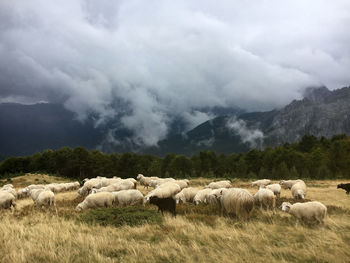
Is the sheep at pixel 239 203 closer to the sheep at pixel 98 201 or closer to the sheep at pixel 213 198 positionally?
the sheep at pixel 213 198

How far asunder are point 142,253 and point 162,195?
7.59 m

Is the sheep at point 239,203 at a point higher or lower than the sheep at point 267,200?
higher

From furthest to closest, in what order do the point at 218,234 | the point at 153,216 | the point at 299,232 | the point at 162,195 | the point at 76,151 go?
the point at 76,151 → the point at 162,195 → the point at 153,216 → the point at 299,232 → the point at 218,234

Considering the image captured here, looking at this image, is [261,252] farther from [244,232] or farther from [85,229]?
[85,229]

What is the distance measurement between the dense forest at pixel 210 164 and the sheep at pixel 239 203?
6023 centimetres

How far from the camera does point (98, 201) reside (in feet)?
53.8

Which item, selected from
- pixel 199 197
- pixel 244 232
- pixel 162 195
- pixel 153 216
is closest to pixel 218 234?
pixel 244 232

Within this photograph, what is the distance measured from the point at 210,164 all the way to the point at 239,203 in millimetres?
84627

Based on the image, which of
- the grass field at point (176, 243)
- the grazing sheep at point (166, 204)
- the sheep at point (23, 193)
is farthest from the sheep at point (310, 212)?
the sheep at point (23, 193)

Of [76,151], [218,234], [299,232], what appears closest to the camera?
[218,234]

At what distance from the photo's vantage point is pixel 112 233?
29.1 ft

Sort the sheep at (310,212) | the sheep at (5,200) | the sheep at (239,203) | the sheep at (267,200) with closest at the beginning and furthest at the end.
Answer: the sheep at (310,212) < the sheep at (239,203) < the sheep at (267,200) < the sheep at (5,200)

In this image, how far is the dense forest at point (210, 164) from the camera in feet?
225

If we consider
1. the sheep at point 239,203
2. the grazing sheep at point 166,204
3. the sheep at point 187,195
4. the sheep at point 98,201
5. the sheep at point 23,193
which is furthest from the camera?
the sheep at point 23,193
